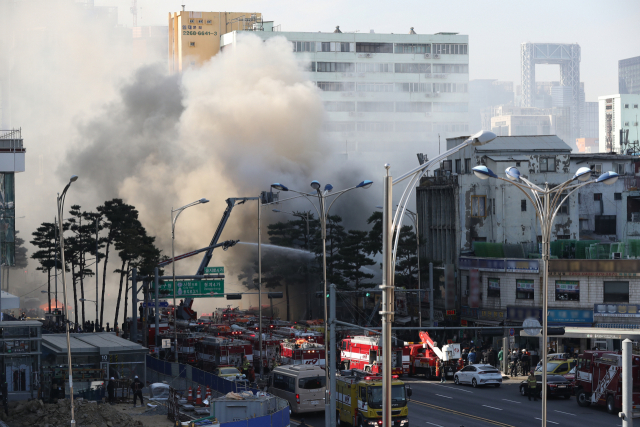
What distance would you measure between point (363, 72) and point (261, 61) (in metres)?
31.8

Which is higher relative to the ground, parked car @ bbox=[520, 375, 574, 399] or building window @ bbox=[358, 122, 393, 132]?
building window @ bbox=[358, 122, 393, 132]

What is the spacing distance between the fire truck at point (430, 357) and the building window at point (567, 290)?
13.7 meters

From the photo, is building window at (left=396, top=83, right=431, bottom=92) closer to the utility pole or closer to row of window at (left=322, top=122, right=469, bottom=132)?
row of window at (left=322, top=122, right=469, bottom=132)

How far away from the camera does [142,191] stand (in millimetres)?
112562

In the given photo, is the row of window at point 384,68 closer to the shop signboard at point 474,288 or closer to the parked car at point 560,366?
the shop signboard at point 474,288

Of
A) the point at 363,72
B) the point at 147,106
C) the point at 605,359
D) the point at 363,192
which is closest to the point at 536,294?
the point at 605,359

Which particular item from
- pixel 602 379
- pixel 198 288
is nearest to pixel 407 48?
pixel 198 288

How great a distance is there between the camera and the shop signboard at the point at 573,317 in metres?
58.1

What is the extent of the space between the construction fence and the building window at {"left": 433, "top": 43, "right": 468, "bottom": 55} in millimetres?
108907

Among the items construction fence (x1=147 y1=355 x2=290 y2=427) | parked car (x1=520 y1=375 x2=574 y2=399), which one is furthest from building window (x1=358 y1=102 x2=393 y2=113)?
parked car (x1=520 y1=375 x2=574 y2=399)

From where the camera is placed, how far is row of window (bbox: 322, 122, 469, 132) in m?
147

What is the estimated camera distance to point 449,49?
148 meters

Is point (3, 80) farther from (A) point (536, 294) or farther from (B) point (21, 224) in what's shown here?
(A) point (536, 294)

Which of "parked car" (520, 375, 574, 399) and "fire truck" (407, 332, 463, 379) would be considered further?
"fire truck" (407, 332, 463, 379)
